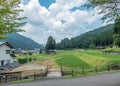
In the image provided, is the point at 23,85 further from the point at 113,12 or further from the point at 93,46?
the point at 93,46

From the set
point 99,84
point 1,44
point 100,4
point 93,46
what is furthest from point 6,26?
point 93,46

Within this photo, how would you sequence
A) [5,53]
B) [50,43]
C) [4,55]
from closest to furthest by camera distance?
[4,55] → [5,53] → [50,43]

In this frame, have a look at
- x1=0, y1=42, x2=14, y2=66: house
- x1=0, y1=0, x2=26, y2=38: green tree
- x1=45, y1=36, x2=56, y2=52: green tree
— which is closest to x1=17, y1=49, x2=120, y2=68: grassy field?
x1=0, y1=42, x2=14, y2=66: house

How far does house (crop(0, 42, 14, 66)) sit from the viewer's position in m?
67.9

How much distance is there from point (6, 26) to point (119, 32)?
901cm

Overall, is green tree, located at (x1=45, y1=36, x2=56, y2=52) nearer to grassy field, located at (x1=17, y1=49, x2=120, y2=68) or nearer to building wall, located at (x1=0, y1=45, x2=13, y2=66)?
grassy field, located at (x1=17, y1=49, x2=120, y2=68)

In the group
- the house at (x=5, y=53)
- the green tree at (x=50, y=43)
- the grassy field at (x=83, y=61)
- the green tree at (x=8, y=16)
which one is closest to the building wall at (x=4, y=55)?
the house at (x=5, y=53)

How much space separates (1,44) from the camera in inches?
2635

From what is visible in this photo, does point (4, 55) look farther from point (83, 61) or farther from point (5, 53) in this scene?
point (83, 61)

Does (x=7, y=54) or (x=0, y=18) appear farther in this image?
(x=7, y=54)

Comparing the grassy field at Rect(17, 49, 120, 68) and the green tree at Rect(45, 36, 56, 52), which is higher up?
the green tree at Rect(45, 36, 56, 52)

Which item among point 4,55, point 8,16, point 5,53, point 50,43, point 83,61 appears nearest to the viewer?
point 8,16

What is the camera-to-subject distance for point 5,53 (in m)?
69.2

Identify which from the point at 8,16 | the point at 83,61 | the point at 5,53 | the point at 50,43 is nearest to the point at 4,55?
the point at 5,53
